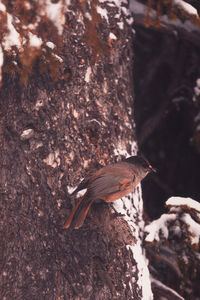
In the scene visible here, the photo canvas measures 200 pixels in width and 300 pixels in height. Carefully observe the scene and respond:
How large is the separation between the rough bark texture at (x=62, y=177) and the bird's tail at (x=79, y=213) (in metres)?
0.11

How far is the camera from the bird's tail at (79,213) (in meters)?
2.75

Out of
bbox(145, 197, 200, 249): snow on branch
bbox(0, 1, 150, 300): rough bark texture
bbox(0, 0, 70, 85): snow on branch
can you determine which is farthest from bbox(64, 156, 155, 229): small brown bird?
bbox(0, 0, 70, 85): snow on branch

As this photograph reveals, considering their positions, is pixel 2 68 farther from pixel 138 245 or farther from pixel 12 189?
pixel 138 245

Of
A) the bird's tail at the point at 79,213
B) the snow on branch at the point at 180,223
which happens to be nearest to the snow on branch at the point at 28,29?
the bird's tail at the point at 79,213

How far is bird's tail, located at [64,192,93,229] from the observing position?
275 centimetres

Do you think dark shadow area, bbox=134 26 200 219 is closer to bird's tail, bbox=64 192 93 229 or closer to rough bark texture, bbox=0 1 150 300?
rough bark texture, bbox=0 1 150 300

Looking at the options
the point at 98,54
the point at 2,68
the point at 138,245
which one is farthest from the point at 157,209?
the point at 2,68

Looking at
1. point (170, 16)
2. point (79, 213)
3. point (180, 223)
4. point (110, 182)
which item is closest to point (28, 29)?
point (110, 182)

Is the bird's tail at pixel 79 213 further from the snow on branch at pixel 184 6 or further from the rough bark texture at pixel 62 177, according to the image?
the snow on branch at pixel 184 6

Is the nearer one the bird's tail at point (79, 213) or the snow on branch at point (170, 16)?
the bird's tail at point (79, 213)

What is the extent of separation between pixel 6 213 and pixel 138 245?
3.57ft

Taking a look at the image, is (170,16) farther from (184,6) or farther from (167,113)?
(167,113)

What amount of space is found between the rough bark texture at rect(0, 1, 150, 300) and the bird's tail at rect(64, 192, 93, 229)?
0.11 meters

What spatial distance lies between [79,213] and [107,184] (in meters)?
0.33
